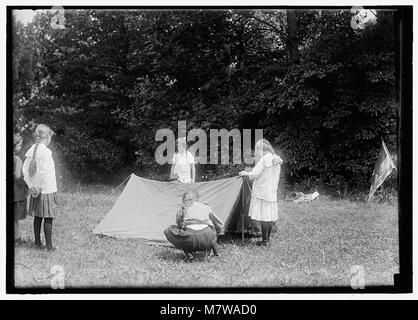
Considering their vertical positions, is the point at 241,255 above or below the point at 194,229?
below

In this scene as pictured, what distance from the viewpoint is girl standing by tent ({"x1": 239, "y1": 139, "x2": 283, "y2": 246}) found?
6.08 meters

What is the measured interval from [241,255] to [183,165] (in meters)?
1.01

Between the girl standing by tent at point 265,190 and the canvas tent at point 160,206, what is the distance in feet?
0.44

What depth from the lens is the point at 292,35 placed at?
19.4 ft

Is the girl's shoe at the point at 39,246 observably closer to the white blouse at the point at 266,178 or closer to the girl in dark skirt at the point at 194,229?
the girl in dark skirt at the point at 194,229

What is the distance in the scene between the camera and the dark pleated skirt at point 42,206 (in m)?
5.84

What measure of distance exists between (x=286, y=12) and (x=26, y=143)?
8.38ft

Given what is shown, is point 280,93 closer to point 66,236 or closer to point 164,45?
point 164,45

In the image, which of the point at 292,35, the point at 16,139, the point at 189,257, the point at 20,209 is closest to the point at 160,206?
the point at 189,257

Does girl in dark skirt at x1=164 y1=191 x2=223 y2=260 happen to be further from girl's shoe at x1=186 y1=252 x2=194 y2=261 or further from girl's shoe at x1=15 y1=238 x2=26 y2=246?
girl's shoe at x1=15 y1=238 x2=26 y2=246

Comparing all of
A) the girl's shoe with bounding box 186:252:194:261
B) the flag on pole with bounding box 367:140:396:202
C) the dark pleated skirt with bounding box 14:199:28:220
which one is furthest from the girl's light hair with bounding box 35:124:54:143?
the flag on pole with bounding box 367:140:396:202

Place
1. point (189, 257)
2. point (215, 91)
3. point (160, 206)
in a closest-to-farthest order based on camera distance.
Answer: point (189, 257) → point (215, 91) → point (160, 206)

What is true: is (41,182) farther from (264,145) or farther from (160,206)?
(264,145)

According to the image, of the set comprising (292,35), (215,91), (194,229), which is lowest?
(194,229)
